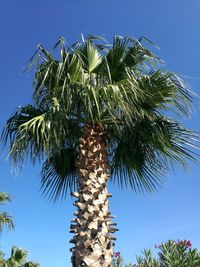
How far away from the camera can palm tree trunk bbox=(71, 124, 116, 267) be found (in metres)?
5.93

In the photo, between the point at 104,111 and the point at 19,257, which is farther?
the point at 19,257

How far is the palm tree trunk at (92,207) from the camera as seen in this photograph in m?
5.93

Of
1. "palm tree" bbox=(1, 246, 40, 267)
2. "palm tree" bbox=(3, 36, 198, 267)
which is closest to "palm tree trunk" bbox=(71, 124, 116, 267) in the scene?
"palm tree" bbox=(3, 36, 198, 267)

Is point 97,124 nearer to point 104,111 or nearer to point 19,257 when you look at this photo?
point 104,111

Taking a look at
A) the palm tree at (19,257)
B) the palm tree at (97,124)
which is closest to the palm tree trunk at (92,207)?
the palm tree at (97,124)

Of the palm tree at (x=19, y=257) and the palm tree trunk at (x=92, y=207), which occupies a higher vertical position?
the palm tree at (x=19, y=257)

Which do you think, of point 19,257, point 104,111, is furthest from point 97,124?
point 19,257

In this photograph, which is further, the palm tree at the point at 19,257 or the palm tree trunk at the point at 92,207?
the palm tree at the point at 19,257

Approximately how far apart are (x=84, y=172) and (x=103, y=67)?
2139 millimetres

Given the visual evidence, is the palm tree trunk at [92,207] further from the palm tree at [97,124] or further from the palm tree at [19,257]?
the palm tree at [19,257]

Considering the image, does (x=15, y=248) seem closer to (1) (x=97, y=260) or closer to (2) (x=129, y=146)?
(2) (x=129, y=146)

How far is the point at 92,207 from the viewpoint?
6.30 m

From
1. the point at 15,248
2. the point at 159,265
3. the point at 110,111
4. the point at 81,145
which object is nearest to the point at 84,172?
the point at 81,145

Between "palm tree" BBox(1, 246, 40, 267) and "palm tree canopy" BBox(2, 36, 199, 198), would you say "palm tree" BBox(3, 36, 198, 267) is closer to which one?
"palm tree canopy" BBox(2, 36, 199, 198)
